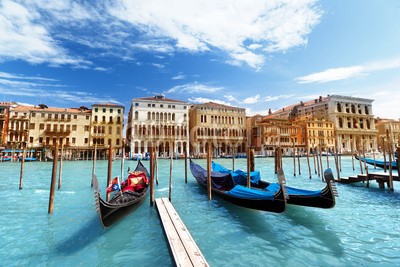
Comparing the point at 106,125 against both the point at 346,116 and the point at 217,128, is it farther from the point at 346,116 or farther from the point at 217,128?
the point at 346,116

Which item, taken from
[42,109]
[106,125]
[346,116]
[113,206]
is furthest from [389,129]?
[42,109]

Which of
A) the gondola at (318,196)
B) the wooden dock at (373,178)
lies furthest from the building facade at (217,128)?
the gondola at (318,196)

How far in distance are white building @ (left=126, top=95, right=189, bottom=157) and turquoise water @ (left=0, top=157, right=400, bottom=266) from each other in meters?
28.2

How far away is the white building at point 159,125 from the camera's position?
3512 cm

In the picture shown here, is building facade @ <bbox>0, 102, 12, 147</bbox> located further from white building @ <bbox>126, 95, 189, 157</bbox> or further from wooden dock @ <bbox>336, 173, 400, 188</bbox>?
wooden dock @ <bbox>336, 173, 400, 188</bbox>

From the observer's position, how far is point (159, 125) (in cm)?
3612

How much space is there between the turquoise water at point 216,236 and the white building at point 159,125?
92.4ft

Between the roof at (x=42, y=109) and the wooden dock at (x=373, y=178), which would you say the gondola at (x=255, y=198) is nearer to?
the wooden dock at (x=373, y=178)

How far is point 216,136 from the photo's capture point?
37.9m

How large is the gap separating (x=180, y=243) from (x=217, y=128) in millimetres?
34503

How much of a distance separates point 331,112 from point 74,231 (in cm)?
4952

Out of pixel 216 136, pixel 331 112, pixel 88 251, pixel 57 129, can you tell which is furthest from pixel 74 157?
pixel 331 112

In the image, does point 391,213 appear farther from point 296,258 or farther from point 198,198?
point 198,198

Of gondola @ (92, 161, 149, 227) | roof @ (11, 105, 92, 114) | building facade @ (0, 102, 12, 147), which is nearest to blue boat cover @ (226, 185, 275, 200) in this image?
gondola @ (92, 161, 149, 227)
